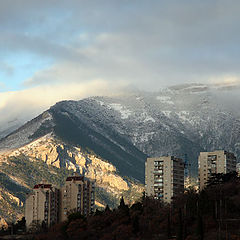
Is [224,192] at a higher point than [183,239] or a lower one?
higher

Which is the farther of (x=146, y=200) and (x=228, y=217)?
(x=146, y=200)

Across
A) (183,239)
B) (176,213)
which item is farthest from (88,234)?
(183,239)

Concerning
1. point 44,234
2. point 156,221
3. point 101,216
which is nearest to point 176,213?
point 156,221

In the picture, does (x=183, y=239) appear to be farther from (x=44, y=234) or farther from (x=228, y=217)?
(x=44, y=234)

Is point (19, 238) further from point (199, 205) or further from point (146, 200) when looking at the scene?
point (199, 205)

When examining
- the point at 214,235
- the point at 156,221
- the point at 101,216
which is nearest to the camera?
the point at 214,235

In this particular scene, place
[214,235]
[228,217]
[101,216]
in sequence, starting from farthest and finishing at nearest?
[101,216] → [228,217] → [214,235]
